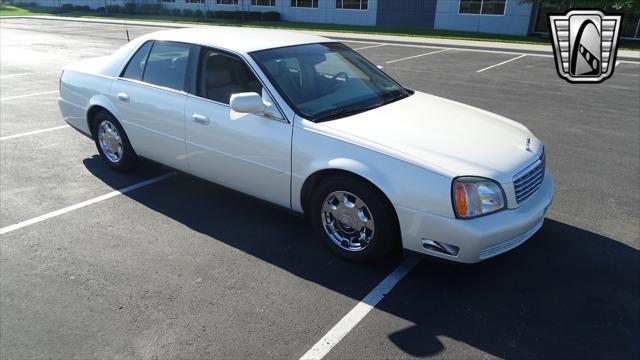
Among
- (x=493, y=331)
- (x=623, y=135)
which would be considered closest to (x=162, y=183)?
(x=493, y=331)

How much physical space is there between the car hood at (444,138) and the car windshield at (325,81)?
187mm

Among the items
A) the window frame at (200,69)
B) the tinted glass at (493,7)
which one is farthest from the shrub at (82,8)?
the window frame at (200,69)

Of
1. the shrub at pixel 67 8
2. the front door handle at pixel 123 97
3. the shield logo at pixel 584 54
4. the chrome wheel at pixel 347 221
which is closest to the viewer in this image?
the chrome wheel at pixel 347 221

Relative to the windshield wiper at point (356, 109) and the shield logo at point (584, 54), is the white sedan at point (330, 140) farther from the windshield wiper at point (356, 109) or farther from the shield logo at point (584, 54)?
the shield logo at point (584, 54)

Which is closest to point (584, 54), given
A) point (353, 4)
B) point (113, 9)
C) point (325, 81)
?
point (325, 81)

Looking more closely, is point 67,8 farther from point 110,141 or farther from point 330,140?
point 330,140

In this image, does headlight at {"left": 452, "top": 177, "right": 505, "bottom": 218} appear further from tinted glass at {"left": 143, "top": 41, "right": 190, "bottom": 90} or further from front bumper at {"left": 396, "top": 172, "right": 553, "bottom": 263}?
tinted glass at {"left": 143, "top": 41, "right": 190, "bottom": 90}

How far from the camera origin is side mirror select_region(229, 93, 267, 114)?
3.87 meters

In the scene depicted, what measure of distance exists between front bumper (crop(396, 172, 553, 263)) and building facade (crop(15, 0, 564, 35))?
2819 centimetres

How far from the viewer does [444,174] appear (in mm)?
3322

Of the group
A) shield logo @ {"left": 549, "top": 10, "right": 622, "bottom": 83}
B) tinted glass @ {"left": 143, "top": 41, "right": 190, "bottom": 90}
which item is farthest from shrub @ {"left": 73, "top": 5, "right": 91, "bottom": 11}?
tinted glass @ {"left": 143, "top": 41, "right": 190, "bottom": 90}

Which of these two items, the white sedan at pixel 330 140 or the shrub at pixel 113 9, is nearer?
the white sedan at pixel 330 140

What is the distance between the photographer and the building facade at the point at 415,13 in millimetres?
28500

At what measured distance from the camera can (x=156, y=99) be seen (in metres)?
4.83
